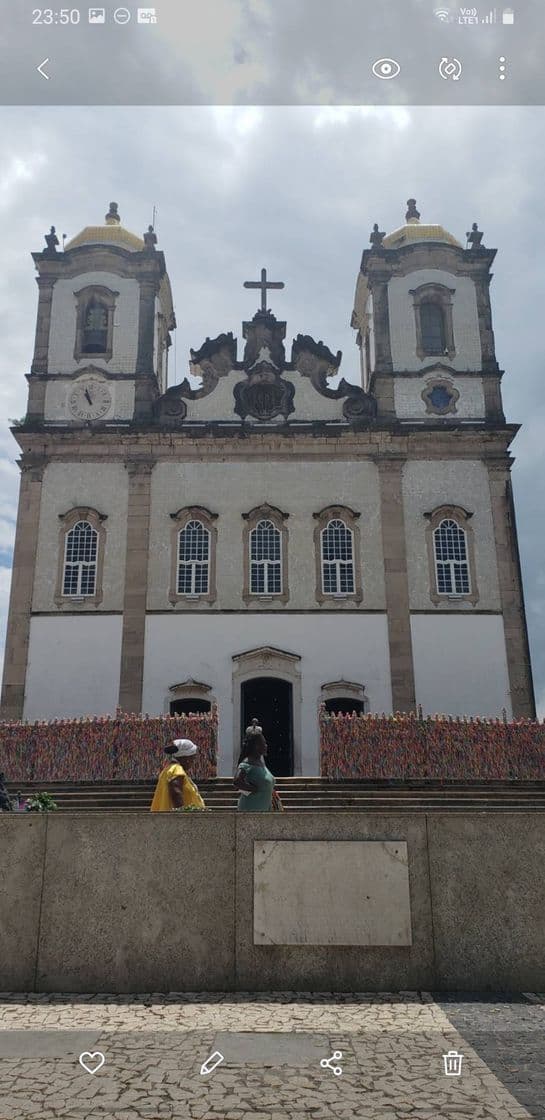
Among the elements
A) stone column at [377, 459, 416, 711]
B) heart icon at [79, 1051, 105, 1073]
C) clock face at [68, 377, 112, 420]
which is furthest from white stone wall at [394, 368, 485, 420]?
heart icon at [79, 1051, 105, 1073]

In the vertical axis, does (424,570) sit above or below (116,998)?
above

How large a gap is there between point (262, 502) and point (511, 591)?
22.3 ft

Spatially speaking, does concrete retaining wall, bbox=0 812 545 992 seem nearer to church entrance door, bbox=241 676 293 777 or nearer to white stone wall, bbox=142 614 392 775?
white stone wall, bbox=142 614 392 775

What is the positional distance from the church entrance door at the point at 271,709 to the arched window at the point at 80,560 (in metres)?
4.83

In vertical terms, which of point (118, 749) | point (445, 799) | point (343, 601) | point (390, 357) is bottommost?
point (445, 799)

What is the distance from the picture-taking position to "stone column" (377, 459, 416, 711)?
2088 cm

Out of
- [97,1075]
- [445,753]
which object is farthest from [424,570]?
[97,1075]

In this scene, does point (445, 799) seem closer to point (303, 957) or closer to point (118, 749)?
point (118, 749)

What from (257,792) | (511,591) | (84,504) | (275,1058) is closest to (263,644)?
(84,504)

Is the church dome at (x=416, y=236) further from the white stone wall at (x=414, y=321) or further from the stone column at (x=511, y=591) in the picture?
the stone column at (x=511, y=591)

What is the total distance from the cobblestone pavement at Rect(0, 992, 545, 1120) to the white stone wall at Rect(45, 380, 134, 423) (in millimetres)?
20082

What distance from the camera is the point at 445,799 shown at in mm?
A: 15547

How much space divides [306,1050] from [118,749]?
43.9 ft

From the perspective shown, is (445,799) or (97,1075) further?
(445,799)
